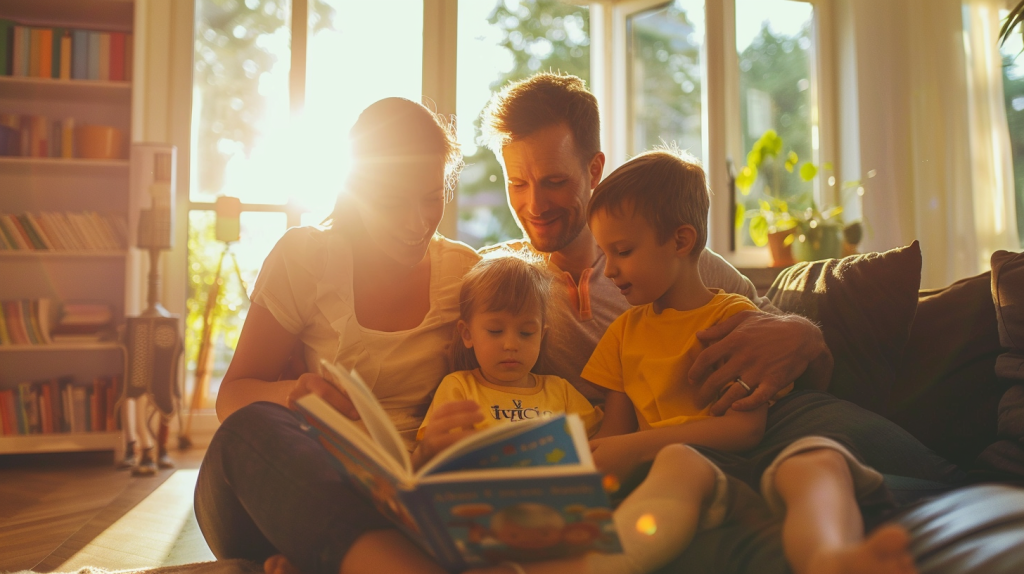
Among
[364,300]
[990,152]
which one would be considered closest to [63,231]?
[364,300]

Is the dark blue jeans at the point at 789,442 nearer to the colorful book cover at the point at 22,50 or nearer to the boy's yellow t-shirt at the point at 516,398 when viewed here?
the boy's yellow t-shirt at the point at 516,398

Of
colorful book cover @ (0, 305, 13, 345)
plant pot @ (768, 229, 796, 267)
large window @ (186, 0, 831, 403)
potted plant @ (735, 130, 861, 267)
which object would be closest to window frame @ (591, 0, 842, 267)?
large window @ (186, 0, 831, 403)

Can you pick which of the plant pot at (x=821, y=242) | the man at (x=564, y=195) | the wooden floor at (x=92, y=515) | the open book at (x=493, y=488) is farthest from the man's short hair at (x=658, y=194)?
the plant pot at (x=821, y=242)

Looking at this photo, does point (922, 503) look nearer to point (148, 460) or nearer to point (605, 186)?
point (605, 186)

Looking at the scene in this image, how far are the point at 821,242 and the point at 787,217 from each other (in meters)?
0.39

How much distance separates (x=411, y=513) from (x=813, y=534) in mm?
451

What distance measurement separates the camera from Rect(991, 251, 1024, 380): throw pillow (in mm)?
1295

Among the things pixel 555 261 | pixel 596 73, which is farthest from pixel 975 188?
pixel 555 261

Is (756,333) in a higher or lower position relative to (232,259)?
lower

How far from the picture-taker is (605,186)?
139cm

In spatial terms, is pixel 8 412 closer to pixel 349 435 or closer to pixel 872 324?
pixel 349 435

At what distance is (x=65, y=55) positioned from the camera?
327 cm

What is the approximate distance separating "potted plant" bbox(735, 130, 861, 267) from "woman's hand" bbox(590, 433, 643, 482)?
261cm

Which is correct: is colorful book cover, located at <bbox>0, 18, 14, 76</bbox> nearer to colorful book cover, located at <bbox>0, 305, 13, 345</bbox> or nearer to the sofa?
colorful book cover, located at <bbox>0, 305, 13, 345</bbox>
